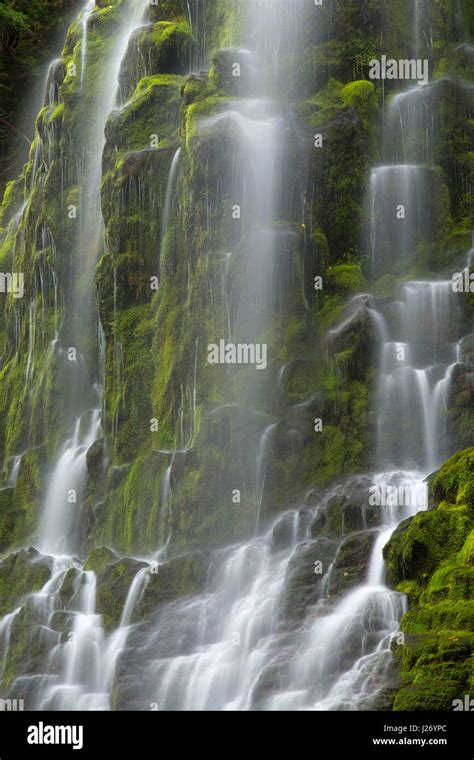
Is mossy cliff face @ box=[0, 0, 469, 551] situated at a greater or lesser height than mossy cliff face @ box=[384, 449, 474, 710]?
greater

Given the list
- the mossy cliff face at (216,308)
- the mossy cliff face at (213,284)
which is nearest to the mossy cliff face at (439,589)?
the mossy cliff face at (216,308)

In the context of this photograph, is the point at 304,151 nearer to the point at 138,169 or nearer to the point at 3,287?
the point at 138,169

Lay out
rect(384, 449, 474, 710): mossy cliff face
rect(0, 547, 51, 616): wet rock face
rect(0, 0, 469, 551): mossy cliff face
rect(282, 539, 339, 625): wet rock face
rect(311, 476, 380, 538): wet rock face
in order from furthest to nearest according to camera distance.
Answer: rect(0, 547, 51, 616): wet rock face
rect(0, 0, 469, 551): mossy cliff face
rect(311, 476, 380, 538): wet rock face
rect(282, 539, 339, 625): wet rock face
rect(384, 449, 474, 710): mossy cliff face

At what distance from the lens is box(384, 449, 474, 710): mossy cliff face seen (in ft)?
39.3

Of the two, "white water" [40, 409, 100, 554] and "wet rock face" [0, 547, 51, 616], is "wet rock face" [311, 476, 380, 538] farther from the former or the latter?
"white water" [40, 409, 100, 554]

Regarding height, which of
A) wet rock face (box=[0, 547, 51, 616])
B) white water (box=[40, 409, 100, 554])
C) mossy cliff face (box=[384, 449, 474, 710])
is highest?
white water (box=[40, 409, 100, 554])

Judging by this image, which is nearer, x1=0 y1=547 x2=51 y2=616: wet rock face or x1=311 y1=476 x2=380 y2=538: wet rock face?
x1=311 y1=476 x2=380 y2=538: wet rock face

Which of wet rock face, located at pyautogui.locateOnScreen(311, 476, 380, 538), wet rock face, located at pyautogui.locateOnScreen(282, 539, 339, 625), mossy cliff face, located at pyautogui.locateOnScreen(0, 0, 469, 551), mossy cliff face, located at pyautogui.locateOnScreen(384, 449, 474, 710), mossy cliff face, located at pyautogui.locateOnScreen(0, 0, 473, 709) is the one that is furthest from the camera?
mossy cliff face, located at pyautogui.locateOnScreen(0, 0, 469, 551)

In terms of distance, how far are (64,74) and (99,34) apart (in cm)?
184

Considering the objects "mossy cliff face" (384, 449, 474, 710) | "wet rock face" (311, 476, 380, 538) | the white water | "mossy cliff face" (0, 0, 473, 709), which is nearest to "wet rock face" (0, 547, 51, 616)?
"mossy cliff face" (0, 0, 473, 709)

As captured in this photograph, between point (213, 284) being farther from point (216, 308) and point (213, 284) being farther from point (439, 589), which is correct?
point (439, 589)

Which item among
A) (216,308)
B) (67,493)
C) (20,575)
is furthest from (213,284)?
(20,575)

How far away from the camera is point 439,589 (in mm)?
13820
